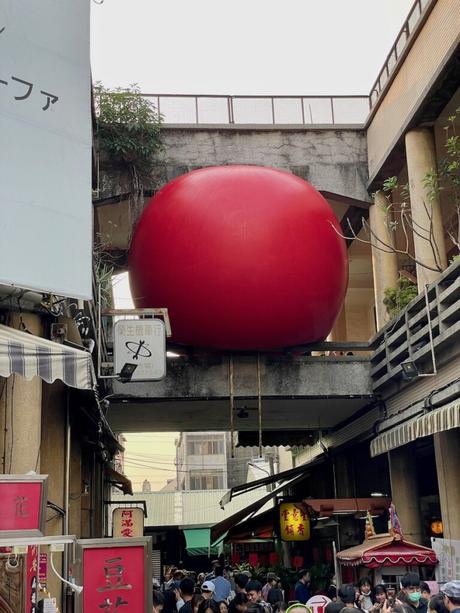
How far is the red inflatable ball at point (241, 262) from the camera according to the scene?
14.2 m

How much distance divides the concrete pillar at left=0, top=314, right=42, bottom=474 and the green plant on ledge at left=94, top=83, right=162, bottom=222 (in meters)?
9.16

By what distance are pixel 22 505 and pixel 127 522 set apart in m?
11.7

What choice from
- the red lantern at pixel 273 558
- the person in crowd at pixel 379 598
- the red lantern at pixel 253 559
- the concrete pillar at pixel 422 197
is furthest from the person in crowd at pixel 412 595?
the red lantern at pixel 253 559

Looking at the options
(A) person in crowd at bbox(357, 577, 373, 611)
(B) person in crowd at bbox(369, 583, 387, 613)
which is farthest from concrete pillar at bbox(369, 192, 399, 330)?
(B) person in crowd at bbox(369, 583, 387, 613)

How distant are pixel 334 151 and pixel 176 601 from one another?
35.6 ft

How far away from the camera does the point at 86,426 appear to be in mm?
14672

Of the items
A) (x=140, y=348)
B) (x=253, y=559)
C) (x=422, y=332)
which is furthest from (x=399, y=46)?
(x=253, y=559)

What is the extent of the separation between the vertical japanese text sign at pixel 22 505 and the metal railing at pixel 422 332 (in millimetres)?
7588

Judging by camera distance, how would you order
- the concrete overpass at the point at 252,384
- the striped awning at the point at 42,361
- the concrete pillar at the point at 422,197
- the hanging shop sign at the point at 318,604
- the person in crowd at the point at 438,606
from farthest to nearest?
1. the concrete overpass at the point at 252,384
2. the concrete pillar at the point at 422,197
3. the hanging shop sign at the point at 318,604
4. the striped awning at the point at 42,361
5. the person in crowd at the point at 438,606

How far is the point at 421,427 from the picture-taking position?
39.6 feet

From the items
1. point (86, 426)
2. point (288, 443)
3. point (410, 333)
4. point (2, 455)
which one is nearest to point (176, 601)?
point (86, 426)

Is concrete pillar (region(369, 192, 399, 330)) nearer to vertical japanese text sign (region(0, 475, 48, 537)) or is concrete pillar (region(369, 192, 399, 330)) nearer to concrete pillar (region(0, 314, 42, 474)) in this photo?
concrete pillar (region(0, 314, 42, 474))

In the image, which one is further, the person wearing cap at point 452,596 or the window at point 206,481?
the window at point 206,481

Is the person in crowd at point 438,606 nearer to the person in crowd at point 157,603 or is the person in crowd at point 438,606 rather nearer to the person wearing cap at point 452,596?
the person wearing cap at point 452,596
